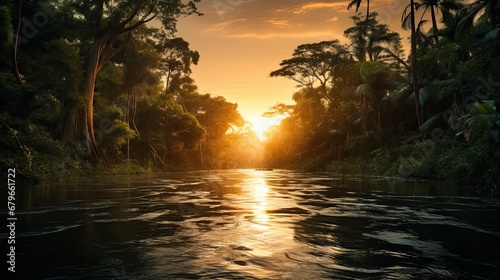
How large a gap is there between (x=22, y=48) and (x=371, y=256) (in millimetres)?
23272

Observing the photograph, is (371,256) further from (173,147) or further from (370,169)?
(173,147)

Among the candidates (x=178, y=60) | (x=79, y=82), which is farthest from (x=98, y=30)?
(x=178, y=60)

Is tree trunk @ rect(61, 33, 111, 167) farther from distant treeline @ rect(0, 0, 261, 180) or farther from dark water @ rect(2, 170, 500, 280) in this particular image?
dark water @ rect(2, 170, 500, 280)

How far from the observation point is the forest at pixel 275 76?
14266mm

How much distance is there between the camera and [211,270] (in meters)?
2.95

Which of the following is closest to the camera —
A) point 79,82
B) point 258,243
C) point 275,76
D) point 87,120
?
point 258,243

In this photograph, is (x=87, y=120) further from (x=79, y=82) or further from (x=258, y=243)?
(x=258, y=243)

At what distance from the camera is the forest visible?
14.3 metres

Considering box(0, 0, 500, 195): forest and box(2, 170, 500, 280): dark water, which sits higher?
box(0, 0, 500, 195): forest

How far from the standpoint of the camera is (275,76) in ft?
128

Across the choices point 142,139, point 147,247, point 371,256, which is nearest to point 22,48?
point 142,139

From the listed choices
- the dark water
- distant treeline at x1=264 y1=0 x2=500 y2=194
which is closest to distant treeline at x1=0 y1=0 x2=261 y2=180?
the dark water

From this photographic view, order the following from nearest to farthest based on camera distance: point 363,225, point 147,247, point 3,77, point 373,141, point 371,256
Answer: point 371,256 → point 147,247 → point 363,225 → point 3,77 → point 373,141

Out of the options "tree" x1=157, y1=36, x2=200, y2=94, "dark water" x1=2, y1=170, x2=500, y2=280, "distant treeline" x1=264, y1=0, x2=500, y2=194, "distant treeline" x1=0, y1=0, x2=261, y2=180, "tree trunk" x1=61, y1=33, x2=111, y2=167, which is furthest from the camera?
"tree" x1=157, y1=36, x2=200, y2=94
